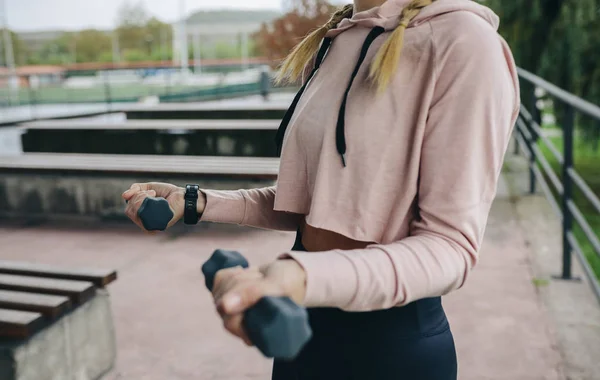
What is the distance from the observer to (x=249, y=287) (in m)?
0.70

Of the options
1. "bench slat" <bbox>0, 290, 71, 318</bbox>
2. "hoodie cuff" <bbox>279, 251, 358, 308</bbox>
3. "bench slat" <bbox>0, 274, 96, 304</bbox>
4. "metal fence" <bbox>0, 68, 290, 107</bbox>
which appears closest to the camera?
"hoodie cuff" <bbox>279, 251, 358, 308</bbox>

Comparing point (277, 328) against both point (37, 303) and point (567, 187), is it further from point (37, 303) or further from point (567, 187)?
point (567, 187)

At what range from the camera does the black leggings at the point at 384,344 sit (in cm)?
112

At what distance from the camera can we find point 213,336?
3.11 meters

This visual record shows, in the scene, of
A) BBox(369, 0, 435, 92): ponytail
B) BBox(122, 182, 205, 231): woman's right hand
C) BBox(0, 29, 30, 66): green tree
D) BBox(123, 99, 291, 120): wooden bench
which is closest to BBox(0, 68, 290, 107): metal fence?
BBox(123, 99, 291, 120): wooden bench

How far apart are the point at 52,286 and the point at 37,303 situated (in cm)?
17

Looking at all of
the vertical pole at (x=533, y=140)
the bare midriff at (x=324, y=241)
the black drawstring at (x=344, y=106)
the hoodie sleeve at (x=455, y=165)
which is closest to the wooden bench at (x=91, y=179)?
the vertical pole at (x=533, y=140)

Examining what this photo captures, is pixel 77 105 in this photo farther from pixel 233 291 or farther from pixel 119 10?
pixel 119 10

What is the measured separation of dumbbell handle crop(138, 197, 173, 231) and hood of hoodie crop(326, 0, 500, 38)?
48cm

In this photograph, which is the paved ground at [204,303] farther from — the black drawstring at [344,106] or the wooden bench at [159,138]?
the black drawstring at [344,106]

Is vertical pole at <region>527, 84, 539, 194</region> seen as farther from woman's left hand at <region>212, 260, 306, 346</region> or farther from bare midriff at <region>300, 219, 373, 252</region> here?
woman's left hand at <region>212, 260, 306, 346</region>

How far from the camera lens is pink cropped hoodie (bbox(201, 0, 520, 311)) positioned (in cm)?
85

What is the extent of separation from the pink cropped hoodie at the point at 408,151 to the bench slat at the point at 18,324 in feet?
4.76

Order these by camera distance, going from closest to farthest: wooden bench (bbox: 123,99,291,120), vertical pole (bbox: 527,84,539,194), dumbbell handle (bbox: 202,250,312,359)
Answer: dumbbell handle (bbox: 202,250,312,359)
vertical pole (bbox: 527,84,539,194)
wooden bench (bbox: 123,99,291,120)
